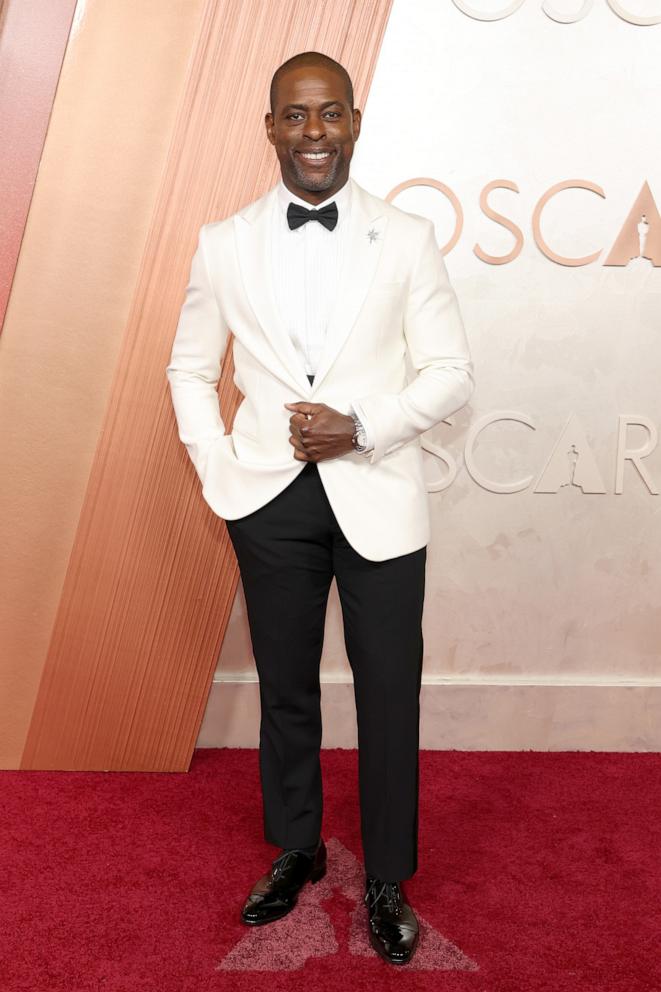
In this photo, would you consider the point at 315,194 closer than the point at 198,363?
Yes

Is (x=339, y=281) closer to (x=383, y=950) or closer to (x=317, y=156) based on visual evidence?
(x=317, y=156)

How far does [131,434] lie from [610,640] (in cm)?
A: 154

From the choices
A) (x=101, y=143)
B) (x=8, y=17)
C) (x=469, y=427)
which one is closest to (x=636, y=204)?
(x=469, y=427)

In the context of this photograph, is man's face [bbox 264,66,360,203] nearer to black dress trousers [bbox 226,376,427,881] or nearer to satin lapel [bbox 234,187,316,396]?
satin lapel [bbox 234,187,316,396]

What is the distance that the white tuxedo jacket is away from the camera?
1.94 metres

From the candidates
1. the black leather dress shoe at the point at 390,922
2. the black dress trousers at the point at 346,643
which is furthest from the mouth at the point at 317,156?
the black leather dress shoe at the point at 390,922

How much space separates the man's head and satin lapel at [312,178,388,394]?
100 millimetres

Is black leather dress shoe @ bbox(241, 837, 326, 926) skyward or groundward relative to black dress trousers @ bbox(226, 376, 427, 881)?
groundward

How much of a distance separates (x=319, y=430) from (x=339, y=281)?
0.32 metres

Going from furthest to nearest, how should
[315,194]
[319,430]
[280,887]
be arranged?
[280,887] < [315,194] < [319,430]

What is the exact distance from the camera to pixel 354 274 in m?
1.95

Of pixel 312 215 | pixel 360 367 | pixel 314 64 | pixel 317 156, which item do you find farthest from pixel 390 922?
pixel 314 64

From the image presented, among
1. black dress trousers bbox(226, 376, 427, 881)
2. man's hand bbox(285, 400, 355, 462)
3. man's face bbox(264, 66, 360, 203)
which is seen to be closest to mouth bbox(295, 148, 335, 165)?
man's face bbox(264, 66, 360, 203)

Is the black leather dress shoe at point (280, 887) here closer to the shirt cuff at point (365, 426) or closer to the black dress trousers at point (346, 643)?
the black dress trousers at point (346, 643)
